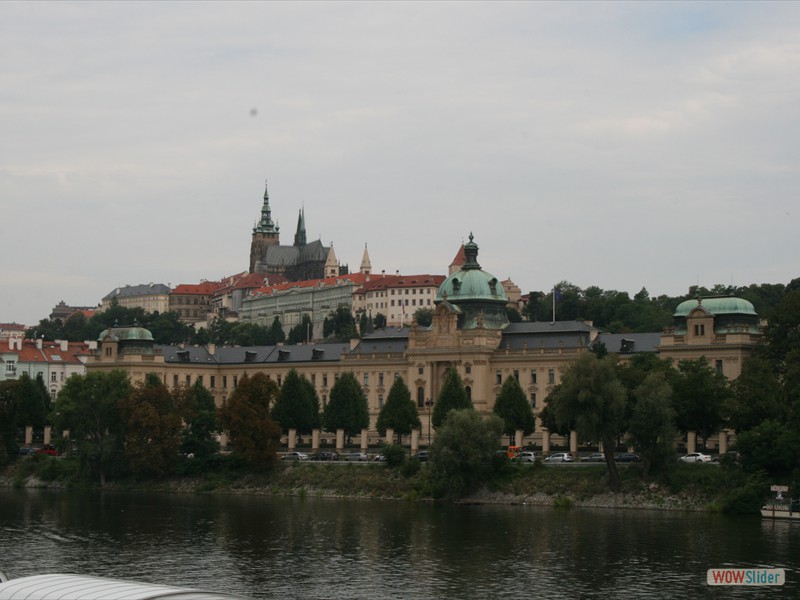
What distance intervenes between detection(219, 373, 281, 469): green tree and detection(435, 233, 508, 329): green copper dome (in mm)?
34307

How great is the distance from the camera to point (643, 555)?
74.4 metres

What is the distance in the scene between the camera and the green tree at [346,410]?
457 feet

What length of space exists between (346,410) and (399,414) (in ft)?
20.2

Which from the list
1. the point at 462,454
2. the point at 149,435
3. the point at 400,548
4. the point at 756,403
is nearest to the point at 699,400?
the point at 756,403

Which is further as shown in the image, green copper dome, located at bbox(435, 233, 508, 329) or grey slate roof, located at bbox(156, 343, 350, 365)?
grey slate roof, located at bbox(156, 343, 350, 365)

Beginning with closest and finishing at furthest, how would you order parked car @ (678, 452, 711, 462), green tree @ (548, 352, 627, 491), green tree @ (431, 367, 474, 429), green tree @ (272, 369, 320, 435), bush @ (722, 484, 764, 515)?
bush @ (722, 484, 764, 515)
green tree @ (548, 352, 627, 491)
parked car @ (678, 452, 711, 462)
green tree @ (431, 367, 474, 429)
green tree @ (272, 369, 320, 435)

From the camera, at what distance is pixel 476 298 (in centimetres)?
15438

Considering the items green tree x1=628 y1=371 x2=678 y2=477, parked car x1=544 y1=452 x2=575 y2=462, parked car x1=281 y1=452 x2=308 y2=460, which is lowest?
parked car x1=281 y1=452 x2=308 y2=460

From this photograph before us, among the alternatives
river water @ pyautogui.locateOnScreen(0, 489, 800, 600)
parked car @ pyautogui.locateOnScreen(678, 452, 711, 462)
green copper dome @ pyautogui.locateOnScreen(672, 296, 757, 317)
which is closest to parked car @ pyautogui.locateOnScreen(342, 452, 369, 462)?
river water @ pyautogui.locateOnScreen(0, 489, 800, 600)

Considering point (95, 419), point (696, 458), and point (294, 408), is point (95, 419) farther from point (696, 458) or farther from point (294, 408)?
point (696, 458)

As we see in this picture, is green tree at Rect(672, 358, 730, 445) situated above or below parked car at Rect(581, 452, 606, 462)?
above

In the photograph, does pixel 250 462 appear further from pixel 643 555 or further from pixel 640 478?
pixel 643 555

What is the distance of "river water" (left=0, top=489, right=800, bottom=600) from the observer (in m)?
65.1

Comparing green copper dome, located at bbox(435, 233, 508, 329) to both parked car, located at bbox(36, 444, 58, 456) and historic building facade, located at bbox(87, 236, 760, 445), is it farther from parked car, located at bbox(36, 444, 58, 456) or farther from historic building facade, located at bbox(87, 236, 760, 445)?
parked car, located at bbox(36, 444, 58, 456)
